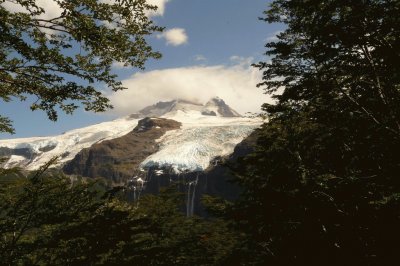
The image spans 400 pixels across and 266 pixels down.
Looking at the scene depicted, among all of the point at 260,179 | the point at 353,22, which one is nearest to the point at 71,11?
the point at 353,22

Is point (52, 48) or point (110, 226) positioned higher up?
point (52, 48)

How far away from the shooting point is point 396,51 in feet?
39.7

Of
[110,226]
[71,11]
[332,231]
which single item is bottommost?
[332,231]

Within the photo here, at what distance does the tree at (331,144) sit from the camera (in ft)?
41.7

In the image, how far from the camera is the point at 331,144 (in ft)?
53.5

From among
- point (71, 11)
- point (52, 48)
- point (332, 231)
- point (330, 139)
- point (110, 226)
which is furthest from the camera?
point (332, 231)

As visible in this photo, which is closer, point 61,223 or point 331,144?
point 61,223

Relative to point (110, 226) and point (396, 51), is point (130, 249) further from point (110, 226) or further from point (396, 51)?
point (396, 51)

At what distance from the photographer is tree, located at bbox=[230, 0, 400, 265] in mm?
12703

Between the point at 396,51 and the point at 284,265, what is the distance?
39.0 feet

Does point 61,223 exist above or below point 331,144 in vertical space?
below

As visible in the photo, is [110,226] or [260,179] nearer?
A: [110,226]

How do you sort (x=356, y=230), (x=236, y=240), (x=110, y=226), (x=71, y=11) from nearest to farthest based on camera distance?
(x=71, y=11) → (x=110, y=226) → (x=356, y=230) → (x=236, y=240)

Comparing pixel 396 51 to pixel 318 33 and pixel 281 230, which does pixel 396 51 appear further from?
pixel 281 230
